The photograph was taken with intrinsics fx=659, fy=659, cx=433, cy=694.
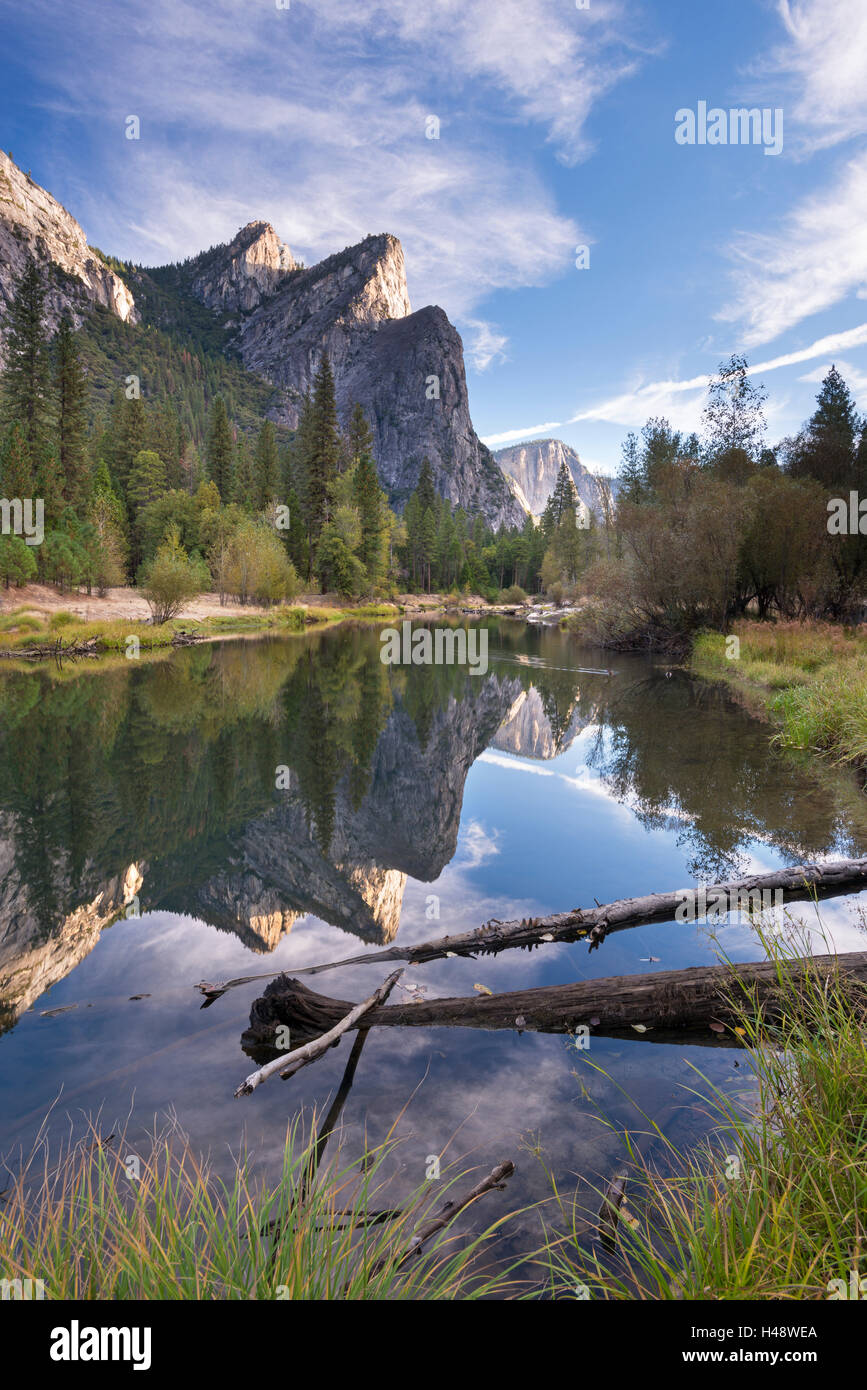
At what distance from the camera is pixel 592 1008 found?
5.00m

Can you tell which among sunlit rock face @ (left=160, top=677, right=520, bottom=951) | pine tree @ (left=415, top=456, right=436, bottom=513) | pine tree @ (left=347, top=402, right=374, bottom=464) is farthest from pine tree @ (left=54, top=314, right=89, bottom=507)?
sunlit rock face @ (left=160, top=677, right=520, bottom=951)

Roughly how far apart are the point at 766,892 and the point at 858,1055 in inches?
160

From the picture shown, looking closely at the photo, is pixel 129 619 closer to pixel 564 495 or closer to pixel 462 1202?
pixel 462 1202

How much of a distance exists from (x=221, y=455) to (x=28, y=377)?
61.4 feet

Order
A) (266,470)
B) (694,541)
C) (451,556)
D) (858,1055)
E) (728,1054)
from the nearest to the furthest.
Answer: (858,1055)
(728,1054)
(694,541)
(266,470)
(451,556)

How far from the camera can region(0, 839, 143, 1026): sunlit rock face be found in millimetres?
5777

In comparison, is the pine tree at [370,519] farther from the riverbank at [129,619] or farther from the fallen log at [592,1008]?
the fallen log at [592,1008]

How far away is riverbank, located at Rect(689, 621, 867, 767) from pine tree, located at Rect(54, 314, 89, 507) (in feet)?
165

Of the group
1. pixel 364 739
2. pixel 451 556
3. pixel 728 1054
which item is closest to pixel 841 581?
pixel 364 739

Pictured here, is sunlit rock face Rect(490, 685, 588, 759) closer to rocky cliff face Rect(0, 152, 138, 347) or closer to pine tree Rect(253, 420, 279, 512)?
pine tree Rect(253, 420, 279, 512)

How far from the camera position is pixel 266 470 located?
7319 cm

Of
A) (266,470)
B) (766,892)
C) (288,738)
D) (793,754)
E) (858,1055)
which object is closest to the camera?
(858,1055)

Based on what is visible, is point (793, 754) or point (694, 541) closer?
point (793, 754)
